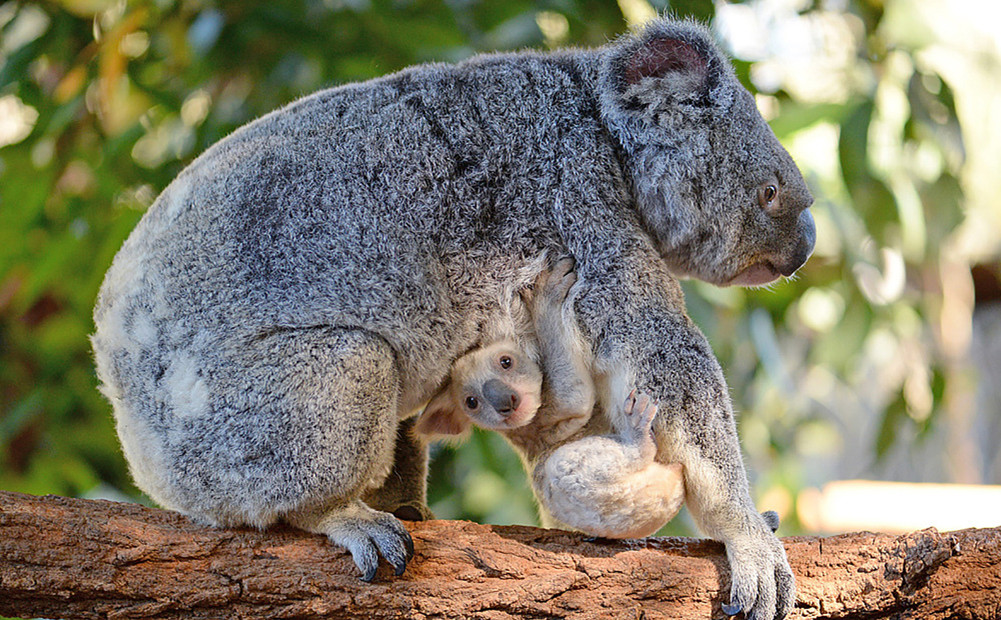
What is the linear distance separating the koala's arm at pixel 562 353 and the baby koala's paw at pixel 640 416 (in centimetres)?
14

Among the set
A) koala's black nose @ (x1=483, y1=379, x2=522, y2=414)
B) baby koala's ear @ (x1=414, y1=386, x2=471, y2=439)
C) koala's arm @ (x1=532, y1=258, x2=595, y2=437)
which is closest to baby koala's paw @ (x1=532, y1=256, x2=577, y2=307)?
koala's arm @ (x1=532, y1=258, x2=595, y2=437)

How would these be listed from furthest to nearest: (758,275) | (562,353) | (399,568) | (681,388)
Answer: (758,275), (562,353), (681,388), (399,568)

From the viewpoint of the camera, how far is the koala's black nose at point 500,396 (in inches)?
89.6

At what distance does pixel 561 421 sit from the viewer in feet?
7.93

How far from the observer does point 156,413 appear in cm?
214

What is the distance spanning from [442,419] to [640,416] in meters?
0.65

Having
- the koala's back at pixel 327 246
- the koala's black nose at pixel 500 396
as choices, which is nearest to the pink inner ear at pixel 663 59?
the koala's back at pixel 327 246

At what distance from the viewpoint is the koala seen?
6.84 feet

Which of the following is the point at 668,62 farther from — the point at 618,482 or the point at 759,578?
the point at 759,578

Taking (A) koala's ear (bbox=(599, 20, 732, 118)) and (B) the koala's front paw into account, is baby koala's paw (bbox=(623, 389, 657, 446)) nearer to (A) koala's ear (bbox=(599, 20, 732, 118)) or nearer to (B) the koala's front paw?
(B) the koala's front paw

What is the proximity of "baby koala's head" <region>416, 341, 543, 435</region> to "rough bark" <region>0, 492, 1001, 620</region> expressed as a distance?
11.9 inches

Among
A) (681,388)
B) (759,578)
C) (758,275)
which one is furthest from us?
(758,275)

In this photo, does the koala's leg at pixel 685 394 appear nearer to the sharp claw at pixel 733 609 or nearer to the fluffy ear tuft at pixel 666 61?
the sharp claw at pixel 733 609

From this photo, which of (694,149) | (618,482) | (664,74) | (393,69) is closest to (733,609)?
(618,482)
